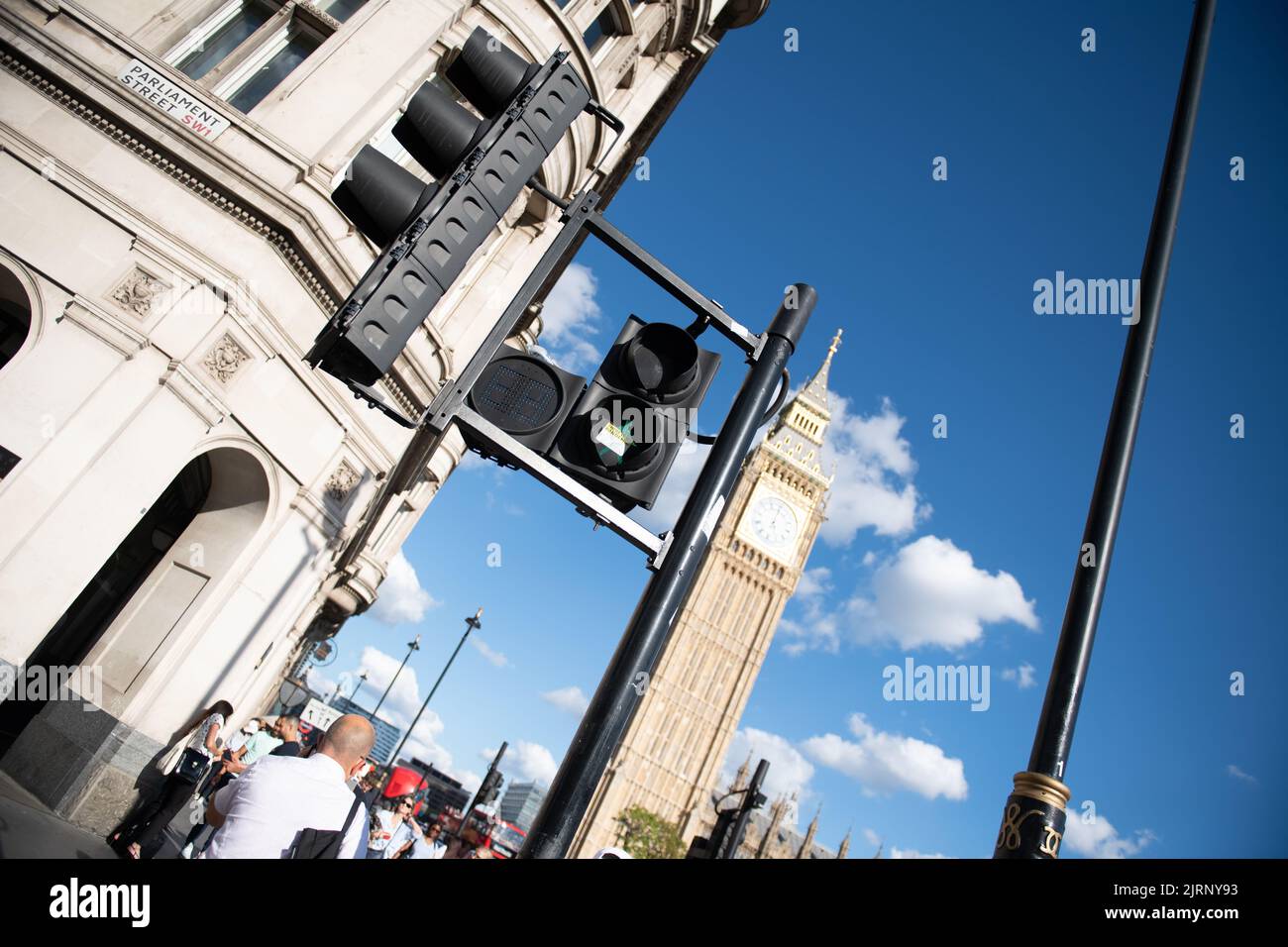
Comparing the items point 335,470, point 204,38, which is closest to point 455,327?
point 335,470

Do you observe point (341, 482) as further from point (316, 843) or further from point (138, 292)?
point (316, 843)

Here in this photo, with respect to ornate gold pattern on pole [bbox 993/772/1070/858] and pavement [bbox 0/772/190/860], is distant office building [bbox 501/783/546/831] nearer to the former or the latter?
pavement [bbox 0/772/190/860]

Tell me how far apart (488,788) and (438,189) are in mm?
27520

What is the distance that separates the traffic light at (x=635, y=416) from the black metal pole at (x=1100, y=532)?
209 centimetres

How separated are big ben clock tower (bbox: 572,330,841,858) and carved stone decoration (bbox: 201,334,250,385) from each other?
6813cm

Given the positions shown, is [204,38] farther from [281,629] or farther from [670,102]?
[670,102]

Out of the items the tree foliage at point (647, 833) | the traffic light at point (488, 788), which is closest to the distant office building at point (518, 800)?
the tree foliage at point (647, 833)

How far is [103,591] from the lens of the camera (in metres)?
10.8

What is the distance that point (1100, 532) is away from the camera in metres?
3.72

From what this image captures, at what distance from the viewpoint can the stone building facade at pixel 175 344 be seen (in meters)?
8.06

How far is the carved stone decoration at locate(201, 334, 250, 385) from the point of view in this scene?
904cm

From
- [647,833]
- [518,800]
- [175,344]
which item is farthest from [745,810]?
[518,800]
